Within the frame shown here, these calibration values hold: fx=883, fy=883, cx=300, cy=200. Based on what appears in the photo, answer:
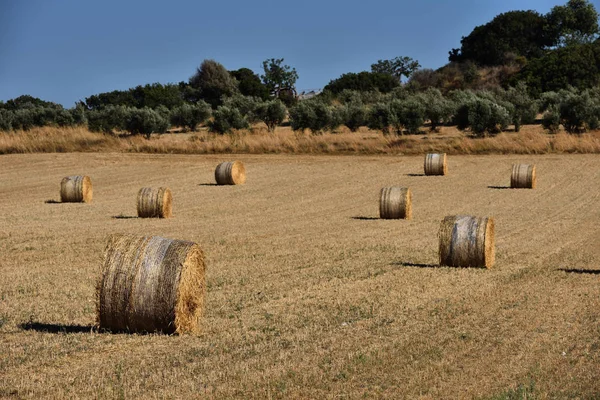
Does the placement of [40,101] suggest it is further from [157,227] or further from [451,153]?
[157,227]

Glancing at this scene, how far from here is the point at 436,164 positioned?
3756cm

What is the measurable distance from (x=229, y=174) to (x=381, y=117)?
22022 millimetres

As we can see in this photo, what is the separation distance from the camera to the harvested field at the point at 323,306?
907 centimetres

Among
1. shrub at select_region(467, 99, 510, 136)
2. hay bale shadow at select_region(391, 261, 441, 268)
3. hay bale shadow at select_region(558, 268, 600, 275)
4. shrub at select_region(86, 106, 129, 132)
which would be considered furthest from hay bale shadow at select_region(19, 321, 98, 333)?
shrub at select_region(86, 106, 129, 132)

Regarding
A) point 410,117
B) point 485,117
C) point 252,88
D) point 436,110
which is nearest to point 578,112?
point 485,117

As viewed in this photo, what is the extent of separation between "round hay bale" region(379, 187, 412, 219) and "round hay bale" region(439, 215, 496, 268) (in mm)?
8146

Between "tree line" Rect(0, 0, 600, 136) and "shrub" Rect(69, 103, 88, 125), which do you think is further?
"shrub" Rect(69, 103, 88, 125)

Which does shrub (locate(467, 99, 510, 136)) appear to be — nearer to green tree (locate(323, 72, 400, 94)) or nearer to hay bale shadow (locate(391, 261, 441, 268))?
hay bale shadow (locate(391, 261, 441, 268))

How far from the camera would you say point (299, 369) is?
9469mm

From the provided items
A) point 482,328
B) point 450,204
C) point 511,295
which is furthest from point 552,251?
point 450,204

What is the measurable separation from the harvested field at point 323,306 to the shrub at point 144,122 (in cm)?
2536

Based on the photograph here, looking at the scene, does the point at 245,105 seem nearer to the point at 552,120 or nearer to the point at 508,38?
the point at 552,120

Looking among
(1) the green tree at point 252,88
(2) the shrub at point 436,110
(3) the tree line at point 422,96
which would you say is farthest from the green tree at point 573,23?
(2) the shrub at point 436,110

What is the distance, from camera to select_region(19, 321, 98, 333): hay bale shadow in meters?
11.3
